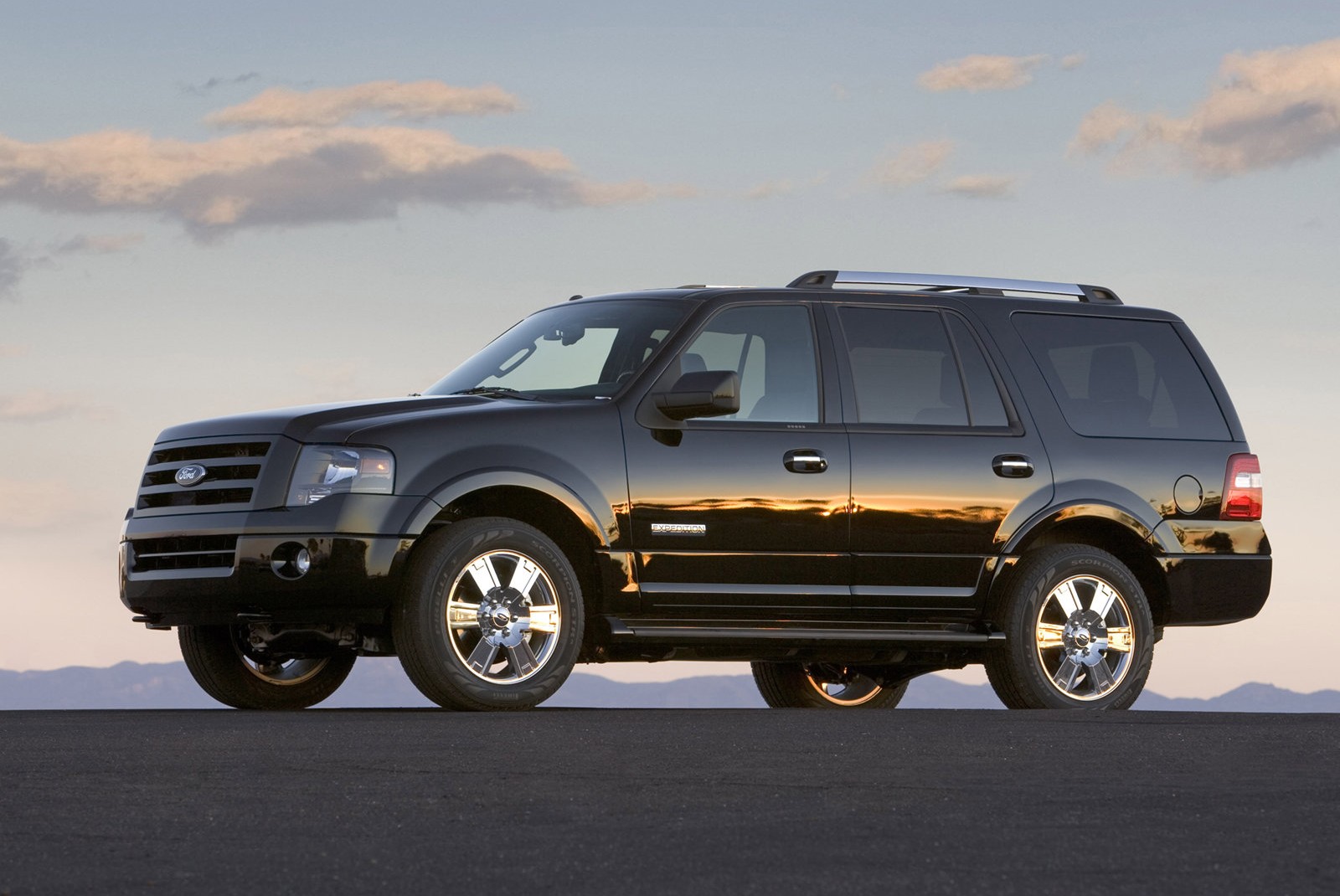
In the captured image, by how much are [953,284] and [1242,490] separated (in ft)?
6.64

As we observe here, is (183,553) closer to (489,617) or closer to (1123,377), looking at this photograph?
(489,617)

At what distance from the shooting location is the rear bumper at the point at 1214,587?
473 inches

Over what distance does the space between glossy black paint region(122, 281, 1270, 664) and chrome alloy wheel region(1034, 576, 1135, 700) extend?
1.15 ft

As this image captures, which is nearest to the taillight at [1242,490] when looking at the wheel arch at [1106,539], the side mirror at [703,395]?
the wheel arch at [1106,539]

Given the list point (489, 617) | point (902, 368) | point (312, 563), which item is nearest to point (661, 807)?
point (489, 617)

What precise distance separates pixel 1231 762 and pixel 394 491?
4.06 metres

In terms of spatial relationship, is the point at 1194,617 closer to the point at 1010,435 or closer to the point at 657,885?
the point at 1010,435

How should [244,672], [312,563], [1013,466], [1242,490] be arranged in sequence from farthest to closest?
[1242,490], [244,672], [1013,466], [312,563]

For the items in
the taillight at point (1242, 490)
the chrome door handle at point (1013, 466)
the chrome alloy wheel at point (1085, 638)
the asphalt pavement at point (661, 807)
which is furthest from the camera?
the taillight at point (1242, 490)

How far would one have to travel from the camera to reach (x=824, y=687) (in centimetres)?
1337

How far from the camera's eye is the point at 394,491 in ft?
32.9

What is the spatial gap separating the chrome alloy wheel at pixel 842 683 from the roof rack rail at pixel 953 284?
8.44 feet

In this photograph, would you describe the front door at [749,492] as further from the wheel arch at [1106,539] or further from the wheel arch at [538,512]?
the wheel arch at [1106,539]

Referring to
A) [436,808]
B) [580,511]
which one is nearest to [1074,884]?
[436,808]
